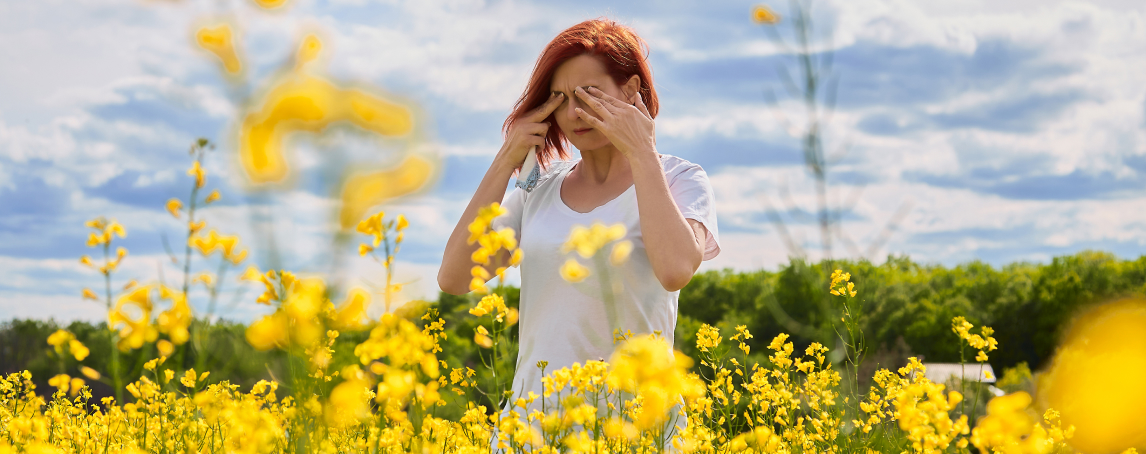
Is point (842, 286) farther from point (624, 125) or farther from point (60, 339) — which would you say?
point (60, 339)

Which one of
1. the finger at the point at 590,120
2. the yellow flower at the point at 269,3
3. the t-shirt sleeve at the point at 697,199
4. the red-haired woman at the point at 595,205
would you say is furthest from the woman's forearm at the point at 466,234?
the yellow flower at the point at 269,3

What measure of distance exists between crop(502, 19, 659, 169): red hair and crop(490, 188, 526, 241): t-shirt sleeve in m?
0.22

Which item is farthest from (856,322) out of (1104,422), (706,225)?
(1104,422)

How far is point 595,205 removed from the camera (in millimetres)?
2434

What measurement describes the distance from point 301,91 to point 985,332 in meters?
2.45

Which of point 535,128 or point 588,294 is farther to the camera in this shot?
point 535,128

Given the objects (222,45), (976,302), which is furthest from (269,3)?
(976,302)

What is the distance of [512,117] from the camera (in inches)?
106

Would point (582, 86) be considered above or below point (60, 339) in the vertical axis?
above

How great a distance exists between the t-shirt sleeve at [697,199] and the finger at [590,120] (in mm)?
271

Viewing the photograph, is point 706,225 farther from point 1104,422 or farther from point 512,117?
point 1104,422

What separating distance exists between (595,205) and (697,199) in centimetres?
34

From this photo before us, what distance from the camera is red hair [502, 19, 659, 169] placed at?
235cm

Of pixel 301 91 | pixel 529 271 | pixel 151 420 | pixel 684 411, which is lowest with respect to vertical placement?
pixel 151 420
